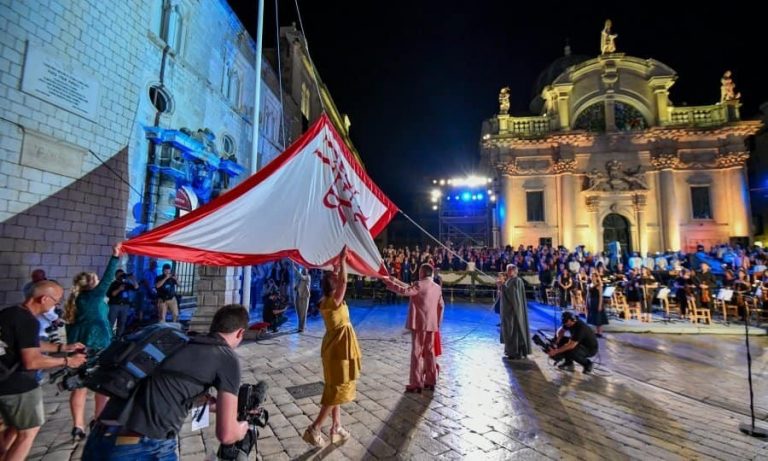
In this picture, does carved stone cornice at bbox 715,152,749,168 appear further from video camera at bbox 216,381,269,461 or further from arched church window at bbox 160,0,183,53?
arched church window at bbox 160,0,183,53

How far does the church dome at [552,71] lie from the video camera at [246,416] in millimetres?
33165

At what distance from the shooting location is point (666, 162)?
75.2 feet

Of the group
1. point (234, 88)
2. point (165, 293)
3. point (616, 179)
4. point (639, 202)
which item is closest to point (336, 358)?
point (165, 293)

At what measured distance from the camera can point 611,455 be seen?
343cm

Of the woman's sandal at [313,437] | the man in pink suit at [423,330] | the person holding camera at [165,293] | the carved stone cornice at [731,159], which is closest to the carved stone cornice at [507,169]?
the carved stone cornice at [731,159]

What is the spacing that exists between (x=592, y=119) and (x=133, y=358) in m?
29.9

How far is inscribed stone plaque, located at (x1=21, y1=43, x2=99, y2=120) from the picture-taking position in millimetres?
7832

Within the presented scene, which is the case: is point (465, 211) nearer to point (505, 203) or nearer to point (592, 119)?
point (505, 203)

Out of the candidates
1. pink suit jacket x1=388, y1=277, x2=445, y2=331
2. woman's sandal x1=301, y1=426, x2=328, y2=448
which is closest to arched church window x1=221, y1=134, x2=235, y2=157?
pink suit jacket x1=388, y1=277, x2=445, y2=331

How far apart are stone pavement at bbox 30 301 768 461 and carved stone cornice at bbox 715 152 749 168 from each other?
69.4 feet

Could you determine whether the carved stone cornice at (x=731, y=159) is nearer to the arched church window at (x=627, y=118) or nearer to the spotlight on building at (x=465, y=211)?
the arched church window at (x=627, y=118)

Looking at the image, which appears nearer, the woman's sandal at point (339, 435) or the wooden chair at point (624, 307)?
the woman's sandal at point (339, 435)

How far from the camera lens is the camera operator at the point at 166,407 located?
1.78m

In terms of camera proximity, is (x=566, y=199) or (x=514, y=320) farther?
(x=566, y=199)
